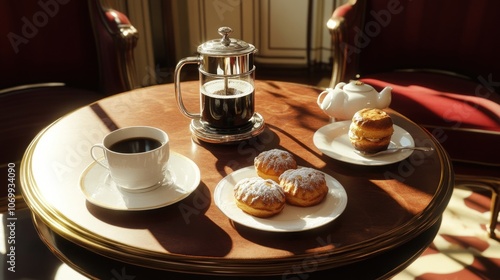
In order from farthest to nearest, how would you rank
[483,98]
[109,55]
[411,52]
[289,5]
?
[289,5] < [411,52] < [109,55] < [483,98]

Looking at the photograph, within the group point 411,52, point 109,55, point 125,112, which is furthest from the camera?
point 411,52

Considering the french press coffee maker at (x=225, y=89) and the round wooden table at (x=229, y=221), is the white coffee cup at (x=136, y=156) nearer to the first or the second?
the round wooden table at (x=229, y=221)

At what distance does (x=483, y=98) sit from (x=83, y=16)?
110cm

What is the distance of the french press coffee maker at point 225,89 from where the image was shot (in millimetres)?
812

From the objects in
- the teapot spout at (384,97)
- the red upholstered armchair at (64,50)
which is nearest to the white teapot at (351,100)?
the teapot spout at (384,97)

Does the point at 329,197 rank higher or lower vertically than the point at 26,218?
higher

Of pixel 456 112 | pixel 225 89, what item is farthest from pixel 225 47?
pixel 456 112

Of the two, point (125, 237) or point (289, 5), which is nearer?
point (125, 237)

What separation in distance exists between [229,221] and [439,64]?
1.10m

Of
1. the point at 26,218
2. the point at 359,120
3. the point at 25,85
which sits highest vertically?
the point at 359,120

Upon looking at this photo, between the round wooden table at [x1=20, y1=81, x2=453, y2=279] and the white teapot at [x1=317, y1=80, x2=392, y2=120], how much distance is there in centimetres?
6

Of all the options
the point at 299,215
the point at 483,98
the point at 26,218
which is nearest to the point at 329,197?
the point at 299,215

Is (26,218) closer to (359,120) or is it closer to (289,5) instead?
(359,120)

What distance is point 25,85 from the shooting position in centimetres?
143
